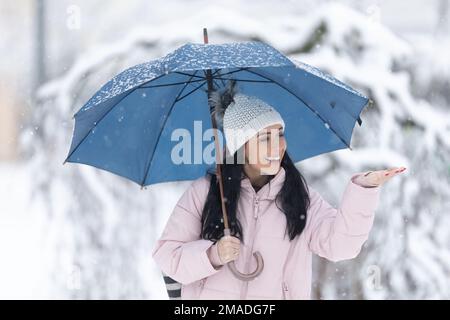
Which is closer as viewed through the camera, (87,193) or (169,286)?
(169,286)

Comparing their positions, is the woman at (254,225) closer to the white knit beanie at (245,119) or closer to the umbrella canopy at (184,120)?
the white knit beanie at (245,119)

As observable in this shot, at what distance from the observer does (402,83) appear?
4.70 metres

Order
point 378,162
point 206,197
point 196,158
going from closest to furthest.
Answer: point 206,197
point 196,158
point 378,162

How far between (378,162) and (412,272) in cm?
70

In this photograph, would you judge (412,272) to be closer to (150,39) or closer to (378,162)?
(378,162)

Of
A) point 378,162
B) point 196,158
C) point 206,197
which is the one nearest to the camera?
point 206,197

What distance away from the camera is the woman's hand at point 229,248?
7.68 feet

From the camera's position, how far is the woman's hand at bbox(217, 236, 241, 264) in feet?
7.68

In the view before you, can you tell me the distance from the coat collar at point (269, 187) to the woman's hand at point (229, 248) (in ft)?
0.65

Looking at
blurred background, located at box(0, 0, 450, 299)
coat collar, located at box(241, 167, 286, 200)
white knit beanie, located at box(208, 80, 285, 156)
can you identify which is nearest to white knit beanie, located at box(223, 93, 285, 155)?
white knit beanie, located at box(208, 80, 285, 156)

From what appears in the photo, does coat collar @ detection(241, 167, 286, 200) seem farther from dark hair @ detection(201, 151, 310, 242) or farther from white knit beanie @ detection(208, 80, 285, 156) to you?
white knit beanie @ detection(208, 80, 285, 156)

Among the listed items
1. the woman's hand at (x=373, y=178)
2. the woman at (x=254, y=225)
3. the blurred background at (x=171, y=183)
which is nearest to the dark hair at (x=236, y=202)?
the woman at (x=254, y=225)

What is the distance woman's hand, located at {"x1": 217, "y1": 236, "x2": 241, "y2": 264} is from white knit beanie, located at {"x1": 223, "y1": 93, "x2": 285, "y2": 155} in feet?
1.02
